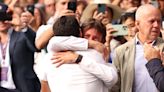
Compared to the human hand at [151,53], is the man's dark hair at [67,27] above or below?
above

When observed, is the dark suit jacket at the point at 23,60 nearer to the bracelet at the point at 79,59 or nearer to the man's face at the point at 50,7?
the man's face at the point at 50,7

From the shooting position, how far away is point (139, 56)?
220 inches

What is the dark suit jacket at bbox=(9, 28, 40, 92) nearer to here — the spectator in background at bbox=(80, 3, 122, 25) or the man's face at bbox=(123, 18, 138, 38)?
the spectator in background at bbox=(80, 3, 122, 25)

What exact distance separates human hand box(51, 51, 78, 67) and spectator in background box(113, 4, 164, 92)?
63 centimetres

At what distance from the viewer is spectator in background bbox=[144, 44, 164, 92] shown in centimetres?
498

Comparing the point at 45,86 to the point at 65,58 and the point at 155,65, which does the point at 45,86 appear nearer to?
the point at 65,58

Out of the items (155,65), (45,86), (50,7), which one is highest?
(155,65)

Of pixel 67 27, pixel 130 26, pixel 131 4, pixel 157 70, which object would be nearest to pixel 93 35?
pixel 67 27

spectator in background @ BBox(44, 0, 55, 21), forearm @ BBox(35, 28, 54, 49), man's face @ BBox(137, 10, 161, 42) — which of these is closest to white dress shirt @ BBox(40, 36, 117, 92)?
man's face @ BBox(137, 10, 161, 42)

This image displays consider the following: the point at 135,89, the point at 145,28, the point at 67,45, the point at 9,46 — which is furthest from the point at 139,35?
the point at 9,46

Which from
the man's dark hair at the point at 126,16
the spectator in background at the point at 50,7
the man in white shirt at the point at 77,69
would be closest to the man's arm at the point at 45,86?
the man in white shirt at the point at 77,69

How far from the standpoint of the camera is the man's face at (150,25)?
18.2 ft

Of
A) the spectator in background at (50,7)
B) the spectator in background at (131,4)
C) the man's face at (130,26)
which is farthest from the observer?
the spectator in background at (50,7)

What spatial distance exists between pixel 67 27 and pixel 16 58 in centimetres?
231
